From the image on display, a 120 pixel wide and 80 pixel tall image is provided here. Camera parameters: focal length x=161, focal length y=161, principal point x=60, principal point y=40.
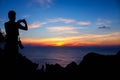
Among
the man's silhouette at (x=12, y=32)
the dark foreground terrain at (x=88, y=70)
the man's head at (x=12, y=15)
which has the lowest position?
the dark foreground terrain at (x=88, y=70)

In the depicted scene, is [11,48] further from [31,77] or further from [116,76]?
[116,76]

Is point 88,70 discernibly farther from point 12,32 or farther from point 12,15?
point 12,15

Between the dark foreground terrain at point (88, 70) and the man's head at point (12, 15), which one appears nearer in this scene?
the man's head at point (12, 15)

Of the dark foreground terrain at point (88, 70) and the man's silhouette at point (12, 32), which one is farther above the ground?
the man's silhouette at point (12, 32)

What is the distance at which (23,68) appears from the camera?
11742 mm

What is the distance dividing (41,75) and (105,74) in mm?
5454

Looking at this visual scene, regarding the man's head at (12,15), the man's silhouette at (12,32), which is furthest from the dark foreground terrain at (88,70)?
the man's head at (12,15)

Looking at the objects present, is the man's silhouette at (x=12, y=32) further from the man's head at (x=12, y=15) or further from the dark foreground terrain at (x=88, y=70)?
the dark foreground terrain at (x=88, y=70)

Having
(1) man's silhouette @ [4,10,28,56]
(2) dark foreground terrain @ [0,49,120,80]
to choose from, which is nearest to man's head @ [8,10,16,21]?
(1) man's silhouette @ [4,10,28,56]

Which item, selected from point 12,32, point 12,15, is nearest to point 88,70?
point 12,32

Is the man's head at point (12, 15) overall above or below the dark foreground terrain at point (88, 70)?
above

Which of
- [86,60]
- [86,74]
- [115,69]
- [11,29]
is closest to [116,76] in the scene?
[115,69]

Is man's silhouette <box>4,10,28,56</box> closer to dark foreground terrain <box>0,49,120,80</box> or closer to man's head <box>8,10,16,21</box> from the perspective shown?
man's head <box>8,10,16,21</box>

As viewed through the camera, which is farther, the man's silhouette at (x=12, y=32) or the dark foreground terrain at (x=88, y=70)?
the dark foreground terrain at (x=88, y=70)
